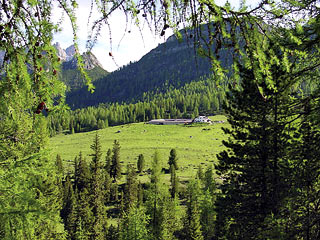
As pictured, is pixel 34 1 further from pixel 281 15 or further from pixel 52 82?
pixel 281 15

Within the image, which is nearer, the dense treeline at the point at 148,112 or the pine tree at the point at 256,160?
the pine tree at the point at 256,160

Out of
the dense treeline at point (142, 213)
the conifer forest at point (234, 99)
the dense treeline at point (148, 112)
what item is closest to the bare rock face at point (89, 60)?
the conifer forest at point (234, 99)

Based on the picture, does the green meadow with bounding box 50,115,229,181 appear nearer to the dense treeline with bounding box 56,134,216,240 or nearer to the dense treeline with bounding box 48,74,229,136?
the dense treeline with bounding box 48,74,229,136

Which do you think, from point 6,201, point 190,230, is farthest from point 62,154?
point 6,201

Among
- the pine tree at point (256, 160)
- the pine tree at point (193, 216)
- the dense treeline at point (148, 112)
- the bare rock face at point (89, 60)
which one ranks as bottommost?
the pine tree at point (193, 216)

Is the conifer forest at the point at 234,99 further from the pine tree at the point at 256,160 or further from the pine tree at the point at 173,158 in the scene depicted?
the pine tree at the point at 173,158

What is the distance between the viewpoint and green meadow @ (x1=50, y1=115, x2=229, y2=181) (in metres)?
73.1

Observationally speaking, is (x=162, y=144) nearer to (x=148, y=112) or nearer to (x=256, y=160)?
(x=148, y=112)

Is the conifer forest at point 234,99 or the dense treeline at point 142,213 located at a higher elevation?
the conifer forest at point 234,99

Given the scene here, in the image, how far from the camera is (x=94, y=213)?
28875mm

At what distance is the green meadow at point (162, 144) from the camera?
73.1 meters

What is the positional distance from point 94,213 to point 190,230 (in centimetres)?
1121

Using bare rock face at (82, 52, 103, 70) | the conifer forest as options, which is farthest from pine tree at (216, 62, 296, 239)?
bare rock face at (82, 52, 103, 70)

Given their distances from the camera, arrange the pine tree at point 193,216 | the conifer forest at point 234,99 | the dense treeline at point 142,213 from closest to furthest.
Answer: the conifer forest at point 234,99, the dense treeline at point 142,213, the pine tree at point 193,216
